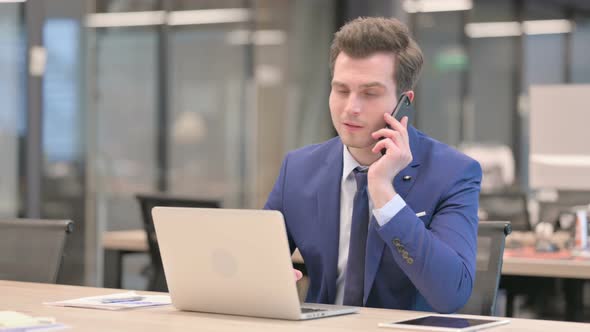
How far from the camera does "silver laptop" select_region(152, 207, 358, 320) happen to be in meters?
2.14

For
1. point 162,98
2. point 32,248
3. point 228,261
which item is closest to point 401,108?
point 228,261

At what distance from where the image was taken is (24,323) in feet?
7.05

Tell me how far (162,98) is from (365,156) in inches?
241

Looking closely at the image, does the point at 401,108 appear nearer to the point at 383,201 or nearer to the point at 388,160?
the point at 388,160

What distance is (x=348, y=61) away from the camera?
8.55 feet

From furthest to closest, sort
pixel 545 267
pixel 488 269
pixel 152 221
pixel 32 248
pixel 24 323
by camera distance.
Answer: pixel 152 221
pixel 545 267
pixel 32 248
pixel 488 269
pixel 24 323

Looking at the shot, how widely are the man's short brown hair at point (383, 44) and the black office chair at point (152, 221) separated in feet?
7.86

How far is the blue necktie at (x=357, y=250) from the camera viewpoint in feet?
8.59

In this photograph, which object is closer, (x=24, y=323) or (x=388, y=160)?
(x=24, y=323)

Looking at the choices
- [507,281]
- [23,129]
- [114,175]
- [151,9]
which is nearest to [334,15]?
[151,9]

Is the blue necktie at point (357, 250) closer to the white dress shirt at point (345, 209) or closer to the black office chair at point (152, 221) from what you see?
the white dress shirt at point (345, 209)

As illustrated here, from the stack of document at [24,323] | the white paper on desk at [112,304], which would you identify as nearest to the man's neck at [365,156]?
the white paper on desk at [112,304]

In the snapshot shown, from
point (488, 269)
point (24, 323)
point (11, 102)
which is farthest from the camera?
point (11, 102)

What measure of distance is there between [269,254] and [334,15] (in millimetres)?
9636
